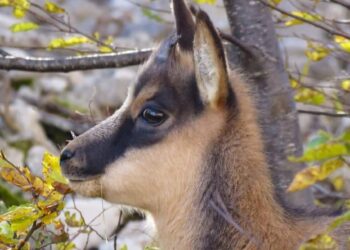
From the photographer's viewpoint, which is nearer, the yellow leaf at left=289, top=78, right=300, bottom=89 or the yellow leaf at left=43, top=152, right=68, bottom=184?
the yellow leaf at left=43, top=152, right=68, bottom=184

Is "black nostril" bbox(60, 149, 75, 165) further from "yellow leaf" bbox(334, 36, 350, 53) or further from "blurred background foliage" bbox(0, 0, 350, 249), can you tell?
"yellow leaf" bbox(334, 36, 350, 53)

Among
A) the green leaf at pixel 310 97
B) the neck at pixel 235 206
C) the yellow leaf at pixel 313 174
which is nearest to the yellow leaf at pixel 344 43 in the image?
the green leaf at pixel 310 97

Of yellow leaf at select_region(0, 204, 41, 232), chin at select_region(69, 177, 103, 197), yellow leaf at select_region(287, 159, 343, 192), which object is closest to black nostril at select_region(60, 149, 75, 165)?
chin at select_region(69, 177, 103, 197)

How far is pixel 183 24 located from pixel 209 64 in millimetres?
292

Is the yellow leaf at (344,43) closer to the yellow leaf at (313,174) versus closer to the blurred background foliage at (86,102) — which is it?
the blurred background foliage at (86,102)

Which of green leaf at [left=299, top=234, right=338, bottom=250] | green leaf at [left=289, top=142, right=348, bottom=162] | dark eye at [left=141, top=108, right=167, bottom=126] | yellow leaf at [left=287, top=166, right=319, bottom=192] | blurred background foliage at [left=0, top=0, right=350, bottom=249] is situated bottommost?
blurred background foliage at [left=0, top=0, right=350, bottom=249]

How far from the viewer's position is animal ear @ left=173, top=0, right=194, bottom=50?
426 centimetres

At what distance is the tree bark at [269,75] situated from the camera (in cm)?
510

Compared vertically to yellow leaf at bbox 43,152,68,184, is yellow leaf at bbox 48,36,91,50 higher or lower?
lower

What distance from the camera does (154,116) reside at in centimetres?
420

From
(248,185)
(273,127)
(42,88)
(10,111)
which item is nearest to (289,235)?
(248,185)

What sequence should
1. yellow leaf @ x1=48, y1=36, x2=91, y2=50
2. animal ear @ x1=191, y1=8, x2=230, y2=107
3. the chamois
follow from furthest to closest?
yellow leaf @ x1=48, y1=36, x2=91, y2=50, the chamois, animal ear @ x1=191, y1=8, x2=230, y2=107

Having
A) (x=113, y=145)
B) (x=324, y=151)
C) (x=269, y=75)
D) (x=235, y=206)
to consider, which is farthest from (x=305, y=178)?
(x=269, y=75)

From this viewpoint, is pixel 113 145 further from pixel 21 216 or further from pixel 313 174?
pixel 313 174
